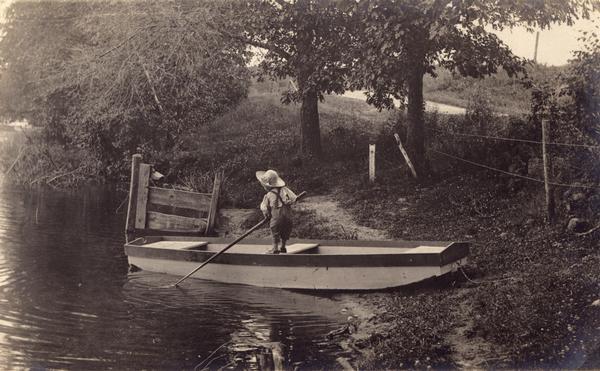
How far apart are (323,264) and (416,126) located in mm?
6852

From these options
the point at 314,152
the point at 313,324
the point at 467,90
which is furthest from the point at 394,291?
the point at 467,90

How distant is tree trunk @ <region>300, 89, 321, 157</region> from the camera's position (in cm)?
2008

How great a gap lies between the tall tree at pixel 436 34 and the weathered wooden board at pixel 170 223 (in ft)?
17.1

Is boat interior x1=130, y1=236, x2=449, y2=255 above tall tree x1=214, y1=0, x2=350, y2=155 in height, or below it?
below

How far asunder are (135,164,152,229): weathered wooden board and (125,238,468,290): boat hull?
2.00 m

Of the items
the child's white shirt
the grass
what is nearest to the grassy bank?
the child's white shirt

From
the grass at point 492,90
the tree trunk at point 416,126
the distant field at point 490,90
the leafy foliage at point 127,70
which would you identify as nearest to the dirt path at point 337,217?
the tree trunk at point 416,126

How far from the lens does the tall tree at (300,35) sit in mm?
17500

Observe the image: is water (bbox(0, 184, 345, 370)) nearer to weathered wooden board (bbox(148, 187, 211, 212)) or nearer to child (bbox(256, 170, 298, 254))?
child (bbox(256, 170, 298, 254))

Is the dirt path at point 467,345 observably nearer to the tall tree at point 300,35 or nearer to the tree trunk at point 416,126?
the tree trunk at point 416,126

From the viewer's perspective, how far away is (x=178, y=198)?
15.3 metres

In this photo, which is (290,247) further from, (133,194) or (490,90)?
(490,90)

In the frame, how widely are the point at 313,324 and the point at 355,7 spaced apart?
8150 mm

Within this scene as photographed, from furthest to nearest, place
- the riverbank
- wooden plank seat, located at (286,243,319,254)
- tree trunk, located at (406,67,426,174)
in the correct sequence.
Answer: tree trunk, located at (406,67,426,174), wooden plank seat, located at (286,243,319,254), the riverbank
